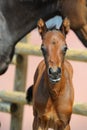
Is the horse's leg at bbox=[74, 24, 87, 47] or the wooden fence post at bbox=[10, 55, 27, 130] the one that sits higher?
the horse's leg at bbox=[74, 24, 87, 47]

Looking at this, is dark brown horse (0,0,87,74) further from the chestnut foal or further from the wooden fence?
the wooden fence

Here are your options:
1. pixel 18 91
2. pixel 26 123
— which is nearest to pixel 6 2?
pixel 18 91

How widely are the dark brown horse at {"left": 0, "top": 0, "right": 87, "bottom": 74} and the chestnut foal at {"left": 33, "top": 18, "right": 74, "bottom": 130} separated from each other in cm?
15

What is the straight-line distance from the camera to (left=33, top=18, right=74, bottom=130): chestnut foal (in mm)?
2242

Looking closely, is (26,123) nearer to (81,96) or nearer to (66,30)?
(81,96)

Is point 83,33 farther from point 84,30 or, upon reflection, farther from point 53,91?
point 53,91

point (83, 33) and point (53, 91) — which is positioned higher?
point (83, 33)

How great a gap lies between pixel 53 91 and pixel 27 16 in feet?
1.25

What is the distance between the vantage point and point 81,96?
4.45m

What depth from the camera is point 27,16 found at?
2.53m

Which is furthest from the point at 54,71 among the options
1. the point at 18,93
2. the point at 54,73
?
the point at 18,93

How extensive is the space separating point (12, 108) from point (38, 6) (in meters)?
0.99

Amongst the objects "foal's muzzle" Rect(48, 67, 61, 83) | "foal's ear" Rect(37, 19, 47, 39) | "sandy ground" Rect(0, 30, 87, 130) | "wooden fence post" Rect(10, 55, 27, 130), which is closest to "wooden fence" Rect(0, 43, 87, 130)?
"wooden fence post" Rect(10, 55, 27, 130)

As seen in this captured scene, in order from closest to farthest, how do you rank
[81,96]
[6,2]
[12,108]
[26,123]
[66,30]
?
[66,30] < [6,2] < [12,108] < [26,123] < [81,96]
